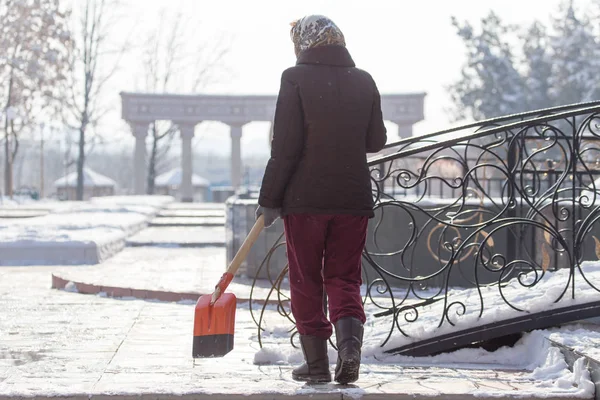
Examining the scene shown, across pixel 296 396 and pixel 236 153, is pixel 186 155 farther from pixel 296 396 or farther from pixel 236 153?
pixel 296 396

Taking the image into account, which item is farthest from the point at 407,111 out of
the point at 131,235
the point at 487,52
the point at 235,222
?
the point at 235,222

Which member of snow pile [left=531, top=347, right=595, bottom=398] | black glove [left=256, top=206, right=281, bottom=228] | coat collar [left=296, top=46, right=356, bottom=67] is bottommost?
snow pile [left=531, top=347, right=595, bottom=398]

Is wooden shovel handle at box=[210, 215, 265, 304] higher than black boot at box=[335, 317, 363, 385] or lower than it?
higher

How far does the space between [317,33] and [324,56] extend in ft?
0.36

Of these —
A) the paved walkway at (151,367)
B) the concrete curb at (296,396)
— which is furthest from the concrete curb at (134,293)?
the concrete curb at (296,396)

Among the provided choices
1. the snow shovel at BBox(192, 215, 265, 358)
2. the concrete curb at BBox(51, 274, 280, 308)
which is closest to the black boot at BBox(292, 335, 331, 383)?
the snow shovel at BBox(192, 215, 265, 358)

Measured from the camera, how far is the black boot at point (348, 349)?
4047mm

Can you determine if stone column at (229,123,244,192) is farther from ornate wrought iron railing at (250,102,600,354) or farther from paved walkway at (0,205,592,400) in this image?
paved walkway at (0,205,592,400)

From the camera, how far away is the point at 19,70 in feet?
106

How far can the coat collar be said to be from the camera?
416 cm

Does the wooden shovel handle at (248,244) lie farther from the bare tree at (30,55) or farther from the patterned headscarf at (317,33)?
the bare tree at (30,55)

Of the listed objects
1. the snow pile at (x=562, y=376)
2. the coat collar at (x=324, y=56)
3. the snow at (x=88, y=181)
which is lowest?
the snow pile at (x=562, y=376)

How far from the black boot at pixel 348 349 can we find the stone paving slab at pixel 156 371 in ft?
0.20

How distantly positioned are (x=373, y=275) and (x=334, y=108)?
15.4 ft
